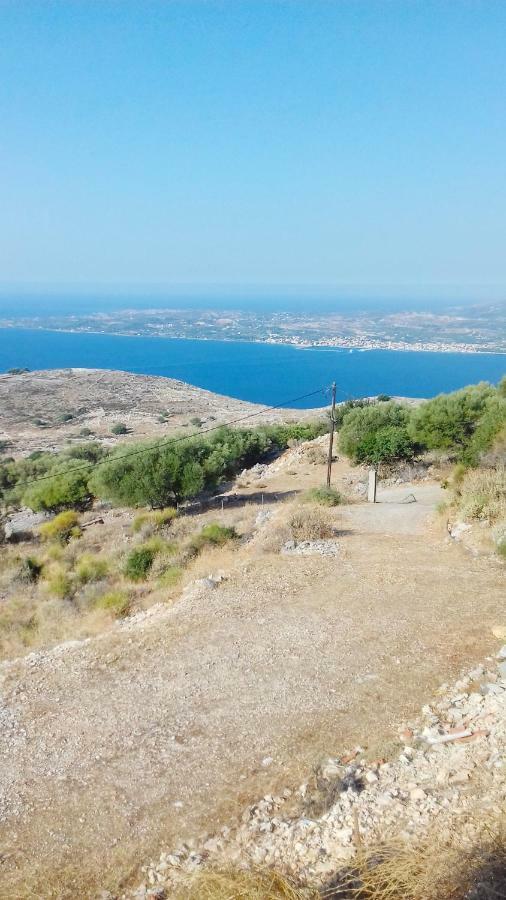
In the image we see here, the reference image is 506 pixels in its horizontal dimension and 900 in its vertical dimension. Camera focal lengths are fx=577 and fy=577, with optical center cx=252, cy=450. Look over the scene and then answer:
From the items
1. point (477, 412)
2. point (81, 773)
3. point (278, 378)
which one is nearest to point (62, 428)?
point (477, 412)

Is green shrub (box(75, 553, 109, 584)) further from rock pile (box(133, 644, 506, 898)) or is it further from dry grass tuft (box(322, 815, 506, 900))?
dry grass tuft (box(322, 815, 506, 900))

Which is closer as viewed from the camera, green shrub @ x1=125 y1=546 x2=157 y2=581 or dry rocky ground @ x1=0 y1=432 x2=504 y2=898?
dry rocky ground @ x1=0 y1=432 x2=504 y2=898

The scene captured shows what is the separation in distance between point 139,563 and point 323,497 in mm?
7565

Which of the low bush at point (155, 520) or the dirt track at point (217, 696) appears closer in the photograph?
the dirt track at point (217, 696)

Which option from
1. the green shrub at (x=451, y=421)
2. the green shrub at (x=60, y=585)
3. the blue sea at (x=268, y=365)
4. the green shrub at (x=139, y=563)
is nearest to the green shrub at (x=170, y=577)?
the green shrub at (x=139, y=563)

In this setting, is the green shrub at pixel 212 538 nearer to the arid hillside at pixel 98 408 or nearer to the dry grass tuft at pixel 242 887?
the dry grass tuft at pixel 242 887

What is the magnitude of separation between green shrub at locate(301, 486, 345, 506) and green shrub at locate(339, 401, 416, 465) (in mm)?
6220

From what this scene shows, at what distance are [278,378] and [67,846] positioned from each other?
11781cm

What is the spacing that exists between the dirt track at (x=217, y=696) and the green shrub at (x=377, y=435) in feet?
43.4

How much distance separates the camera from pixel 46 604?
1324 centimetres

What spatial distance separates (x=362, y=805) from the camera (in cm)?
580

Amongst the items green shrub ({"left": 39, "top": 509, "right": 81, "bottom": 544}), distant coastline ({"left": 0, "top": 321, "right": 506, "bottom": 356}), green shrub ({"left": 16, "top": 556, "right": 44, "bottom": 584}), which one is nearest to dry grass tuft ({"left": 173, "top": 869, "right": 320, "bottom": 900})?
green shrub ({"left": 16, "top": 556, "right": 44, "bottom": 584})

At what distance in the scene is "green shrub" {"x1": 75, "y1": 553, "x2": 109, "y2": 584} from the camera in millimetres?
14883

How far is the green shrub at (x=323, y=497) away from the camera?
19938 mm
